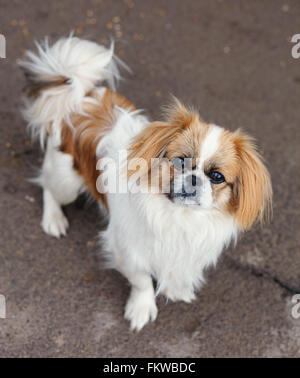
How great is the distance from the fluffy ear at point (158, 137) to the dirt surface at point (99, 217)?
3.55ft

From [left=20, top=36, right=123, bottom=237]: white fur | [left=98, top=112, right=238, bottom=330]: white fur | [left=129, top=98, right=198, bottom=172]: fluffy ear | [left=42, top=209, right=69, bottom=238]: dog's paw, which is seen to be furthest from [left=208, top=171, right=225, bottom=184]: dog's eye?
[left=42, top=209, right=69, bottom=238]: dog's paw

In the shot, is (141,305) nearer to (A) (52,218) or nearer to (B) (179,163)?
(A) (52,218)

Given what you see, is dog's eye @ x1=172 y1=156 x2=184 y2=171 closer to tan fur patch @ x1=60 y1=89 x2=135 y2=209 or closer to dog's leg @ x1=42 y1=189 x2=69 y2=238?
tan fur patch @ x1=60 y1=89 x2=135 y2=209

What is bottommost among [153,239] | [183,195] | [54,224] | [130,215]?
[54,224]

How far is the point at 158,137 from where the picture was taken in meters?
1.99

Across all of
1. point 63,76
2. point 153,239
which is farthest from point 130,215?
point 63,76

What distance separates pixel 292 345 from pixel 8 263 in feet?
5.99

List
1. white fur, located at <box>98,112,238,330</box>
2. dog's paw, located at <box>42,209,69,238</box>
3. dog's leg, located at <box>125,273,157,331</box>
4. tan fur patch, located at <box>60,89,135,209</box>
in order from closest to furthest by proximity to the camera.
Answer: white fur, located at <box>98,112,238,330</box>
tan fur patch, located at <box>60,89,135,209</box>
dog's leg, located at <box>125,273,157,331</box>
dog's paw, located at <box>42,209,69,238</box>

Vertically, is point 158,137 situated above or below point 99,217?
above

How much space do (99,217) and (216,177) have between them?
1284 mm

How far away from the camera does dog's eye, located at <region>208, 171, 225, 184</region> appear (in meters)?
1.92

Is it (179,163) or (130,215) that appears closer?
(179,163)

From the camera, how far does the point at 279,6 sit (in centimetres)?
466
